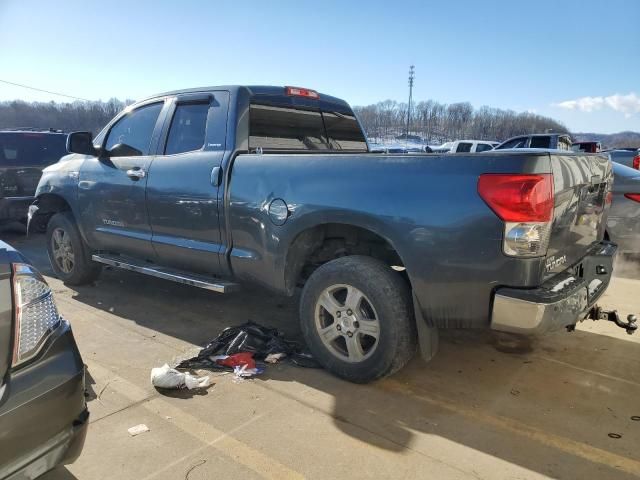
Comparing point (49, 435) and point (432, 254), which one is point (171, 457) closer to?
point (49, 435)

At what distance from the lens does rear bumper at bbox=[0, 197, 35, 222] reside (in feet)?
26.0

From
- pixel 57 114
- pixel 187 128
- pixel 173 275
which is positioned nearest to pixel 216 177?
pixel 187 128

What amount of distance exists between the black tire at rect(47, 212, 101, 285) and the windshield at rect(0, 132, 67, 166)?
3.39 meters

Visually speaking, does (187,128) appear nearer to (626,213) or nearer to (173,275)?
(173,275)

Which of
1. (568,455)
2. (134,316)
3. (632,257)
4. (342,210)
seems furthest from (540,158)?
(632,257)

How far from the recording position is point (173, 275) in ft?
14.2

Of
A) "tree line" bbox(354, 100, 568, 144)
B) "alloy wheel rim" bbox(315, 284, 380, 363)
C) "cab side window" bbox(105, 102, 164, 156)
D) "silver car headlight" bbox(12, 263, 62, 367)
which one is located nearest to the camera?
"silver car headlight" bbox(12, 263, 62, 367)

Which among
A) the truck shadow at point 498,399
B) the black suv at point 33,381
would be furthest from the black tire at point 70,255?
the black suv at point 33,381

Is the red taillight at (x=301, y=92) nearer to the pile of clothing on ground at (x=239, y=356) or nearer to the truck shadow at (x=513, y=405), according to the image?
the pile of clothing on ground at (x=239, y=356)

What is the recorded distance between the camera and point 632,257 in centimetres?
655

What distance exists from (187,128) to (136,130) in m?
0.79

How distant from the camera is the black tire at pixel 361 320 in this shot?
10.3 ft

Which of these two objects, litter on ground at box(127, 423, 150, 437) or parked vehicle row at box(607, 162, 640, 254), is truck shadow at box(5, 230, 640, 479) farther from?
parked vehicle row at box(607, 162, 640, 254)

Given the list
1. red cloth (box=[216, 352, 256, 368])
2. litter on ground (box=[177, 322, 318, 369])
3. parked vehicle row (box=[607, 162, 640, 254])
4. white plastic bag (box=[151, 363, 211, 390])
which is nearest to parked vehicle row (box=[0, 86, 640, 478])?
litter on ground (box=[177, 322, 318, 369])
